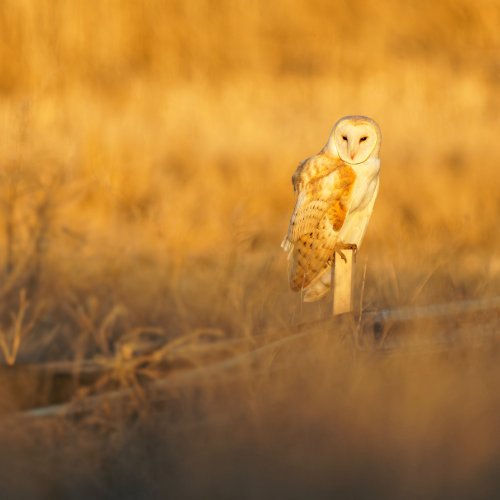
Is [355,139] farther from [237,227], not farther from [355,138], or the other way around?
[237,227]

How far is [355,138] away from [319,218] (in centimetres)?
26

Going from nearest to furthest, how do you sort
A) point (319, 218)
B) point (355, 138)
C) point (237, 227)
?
point (355, 138), point (319, 218), point (237, 227)

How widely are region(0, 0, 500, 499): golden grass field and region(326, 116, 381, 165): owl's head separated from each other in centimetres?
52

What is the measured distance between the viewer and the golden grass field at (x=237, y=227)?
2.73m

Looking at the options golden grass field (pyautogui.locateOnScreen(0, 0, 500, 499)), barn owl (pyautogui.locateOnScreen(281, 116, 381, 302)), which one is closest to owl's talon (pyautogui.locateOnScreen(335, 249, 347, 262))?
barn owl (pyautogui.locateOnScreen(281, 116, 381, 302))

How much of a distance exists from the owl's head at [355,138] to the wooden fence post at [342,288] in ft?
0.98

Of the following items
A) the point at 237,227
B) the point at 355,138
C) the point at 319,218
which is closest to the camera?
the point at 355,138

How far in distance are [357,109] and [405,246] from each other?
1929 millimetres

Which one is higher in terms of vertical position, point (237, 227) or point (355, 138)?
point (355, 138)

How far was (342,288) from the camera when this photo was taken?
290 cm

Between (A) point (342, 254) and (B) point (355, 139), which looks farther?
(A) point (342, 254)

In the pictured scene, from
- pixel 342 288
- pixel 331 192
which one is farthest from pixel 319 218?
pixel 342 288

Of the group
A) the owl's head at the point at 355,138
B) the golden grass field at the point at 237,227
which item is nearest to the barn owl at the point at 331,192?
the owl's head at the point at 355,138

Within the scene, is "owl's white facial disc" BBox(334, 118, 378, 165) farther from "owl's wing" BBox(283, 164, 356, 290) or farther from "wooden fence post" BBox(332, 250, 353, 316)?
"wooden fence post" BBox(332, 250, 353, 316)
